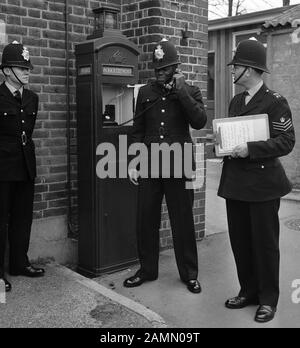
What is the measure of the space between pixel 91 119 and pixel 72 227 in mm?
1278

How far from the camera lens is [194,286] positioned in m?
4.57

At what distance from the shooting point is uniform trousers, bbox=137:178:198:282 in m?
4.58

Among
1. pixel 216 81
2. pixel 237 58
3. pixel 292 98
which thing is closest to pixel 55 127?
pixel 237 58

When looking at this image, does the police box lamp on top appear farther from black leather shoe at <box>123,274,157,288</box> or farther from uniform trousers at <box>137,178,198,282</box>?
black leather shoe at <box>123,274,157,288</box>

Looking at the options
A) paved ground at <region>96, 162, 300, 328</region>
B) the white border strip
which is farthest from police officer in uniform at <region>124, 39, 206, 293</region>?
the white border strip

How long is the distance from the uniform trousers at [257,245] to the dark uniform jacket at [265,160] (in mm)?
102

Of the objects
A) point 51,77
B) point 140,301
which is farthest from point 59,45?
point 140,301

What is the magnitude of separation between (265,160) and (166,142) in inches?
37.6

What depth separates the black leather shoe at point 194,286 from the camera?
4547 mm

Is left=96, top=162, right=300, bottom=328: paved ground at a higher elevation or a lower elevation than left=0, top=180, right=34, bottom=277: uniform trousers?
lower

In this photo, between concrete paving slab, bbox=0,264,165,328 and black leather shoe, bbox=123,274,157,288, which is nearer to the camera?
concrete paving slab, bbox=0,264,165,328

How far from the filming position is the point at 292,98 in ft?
31.4

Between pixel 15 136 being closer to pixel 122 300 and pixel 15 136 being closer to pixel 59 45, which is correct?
pixel 59 45

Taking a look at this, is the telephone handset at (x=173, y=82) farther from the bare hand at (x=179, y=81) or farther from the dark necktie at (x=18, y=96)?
the dark necktie at (x=18, y=96)
